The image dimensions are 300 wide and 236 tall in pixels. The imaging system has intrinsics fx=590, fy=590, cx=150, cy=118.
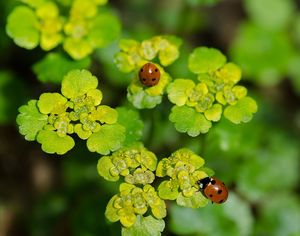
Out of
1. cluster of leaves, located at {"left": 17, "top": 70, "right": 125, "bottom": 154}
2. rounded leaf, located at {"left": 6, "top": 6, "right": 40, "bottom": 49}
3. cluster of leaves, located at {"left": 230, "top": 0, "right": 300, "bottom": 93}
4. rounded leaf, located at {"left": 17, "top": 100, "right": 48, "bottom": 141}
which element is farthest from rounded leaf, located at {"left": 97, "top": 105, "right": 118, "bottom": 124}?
cluster of leaves, located at {"left": 230, "top": 0, "right": 300, "bottom": 93}

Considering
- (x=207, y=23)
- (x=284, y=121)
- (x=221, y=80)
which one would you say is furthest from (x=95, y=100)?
(x=207, y=23)

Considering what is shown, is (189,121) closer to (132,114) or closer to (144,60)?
(132,114)

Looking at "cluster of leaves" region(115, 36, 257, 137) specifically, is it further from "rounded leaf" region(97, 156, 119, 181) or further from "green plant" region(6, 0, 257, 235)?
"rounded leaf" region(97, 156, 119, 181)

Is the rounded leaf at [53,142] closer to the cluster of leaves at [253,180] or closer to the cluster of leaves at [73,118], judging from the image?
the cluster of leaves at [73,118]

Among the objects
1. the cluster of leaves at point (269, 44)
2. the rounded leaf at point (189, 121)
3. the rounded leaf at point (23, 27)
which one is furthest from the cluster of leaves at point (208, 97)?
the cluster of leaves at point (269, 44)

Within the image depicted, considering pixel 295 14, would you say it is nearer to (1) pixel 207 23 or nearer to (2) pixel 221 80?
(1) pixel 207 23

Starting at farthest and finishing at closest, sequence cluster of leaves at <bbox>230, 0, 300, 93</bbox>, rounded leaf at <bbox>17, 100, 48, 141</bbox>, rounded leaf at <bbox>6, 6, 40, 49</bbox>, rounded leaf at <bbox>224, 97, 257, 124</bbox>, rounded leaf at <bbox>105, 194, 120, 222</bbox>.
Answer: cluster of leaves at <bbox>230, 0, 300, 93</bbox>
rounded leaf at <bbox>6, 6, 40, 49</bbox>
rounded leaf at <bbox>224, 97, 257, 124</bbox>
rounded leaf at <bbox>17, 100, 48, 141</bbox>
rounded leaf at <bbox>105, 194, 120, 222</bbox>
